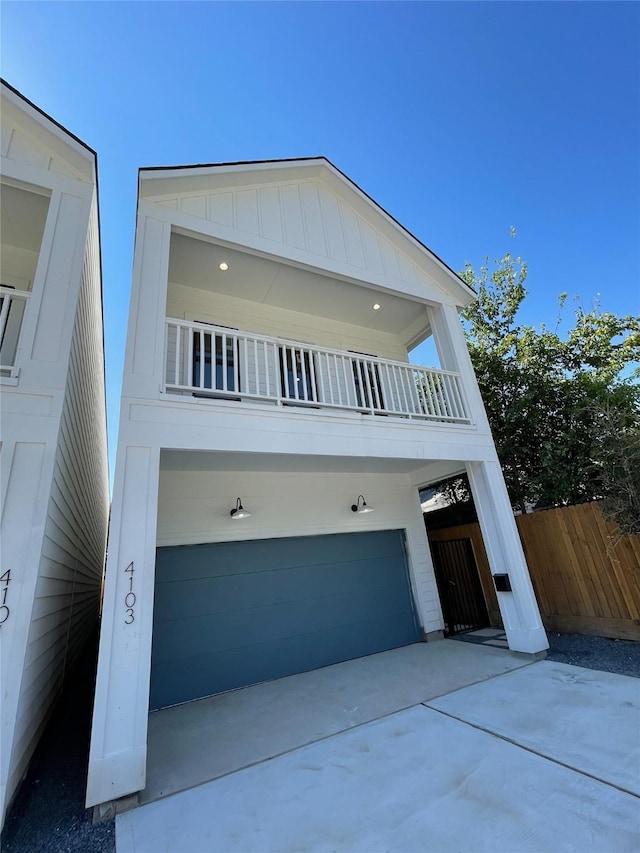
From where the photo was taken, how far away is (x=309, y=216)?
617cm

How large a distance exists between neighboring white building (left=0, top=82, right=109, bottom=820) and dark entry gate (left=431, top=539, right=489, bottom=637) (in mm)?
6610

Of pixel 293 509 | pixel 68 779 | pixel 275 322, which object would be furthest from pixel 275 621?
pixel 275 322

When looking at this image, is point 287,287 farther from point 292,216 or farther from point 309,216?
point 309,216

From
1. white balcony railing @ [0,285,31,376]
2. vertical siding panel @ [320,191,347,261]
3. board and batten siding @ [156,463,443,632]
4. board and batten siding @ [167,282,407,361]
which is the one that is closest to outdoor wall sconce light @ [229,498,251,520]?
board and batten siding @ [156,463,443,632]

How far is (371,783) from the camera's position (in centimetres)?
267

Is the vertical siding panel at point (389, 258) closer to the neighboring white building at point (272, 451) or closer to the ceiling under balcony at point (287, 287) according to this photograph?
the neighboring white building at point (272, 451)

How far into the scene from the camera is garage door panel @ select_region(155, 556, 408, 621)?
16.2 feet

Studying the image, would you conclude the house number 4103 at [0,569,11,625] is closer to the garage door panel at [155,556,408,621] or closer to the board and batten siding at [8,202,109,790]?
the board and batten siding at [8,202,109,790]

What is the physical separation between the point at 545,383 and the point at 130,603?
925 centimetres

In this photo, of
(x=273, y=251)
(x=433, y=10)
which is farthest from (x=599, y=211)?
(x=273, y=251)

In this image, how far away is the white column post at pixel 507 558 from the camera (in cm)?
518

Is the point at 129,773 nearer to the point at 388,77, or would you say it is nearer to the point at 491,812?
the point at 491,812

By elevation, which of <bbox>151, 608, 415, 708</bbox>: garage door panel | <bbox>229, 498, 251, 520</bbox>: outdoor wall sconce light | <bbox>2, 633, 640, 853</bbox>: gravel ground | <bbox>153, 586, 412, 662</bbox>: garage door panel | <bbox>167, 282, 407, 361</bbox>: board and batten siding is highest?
<bbox>167, 282, 407, 361</bbox>: board and batten siding

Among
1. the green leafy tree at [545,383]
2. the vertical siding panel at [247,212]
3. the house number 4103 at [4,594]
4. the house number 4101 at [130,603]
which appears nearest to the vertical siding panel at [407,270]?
the vertical siding panel at [247,212]
